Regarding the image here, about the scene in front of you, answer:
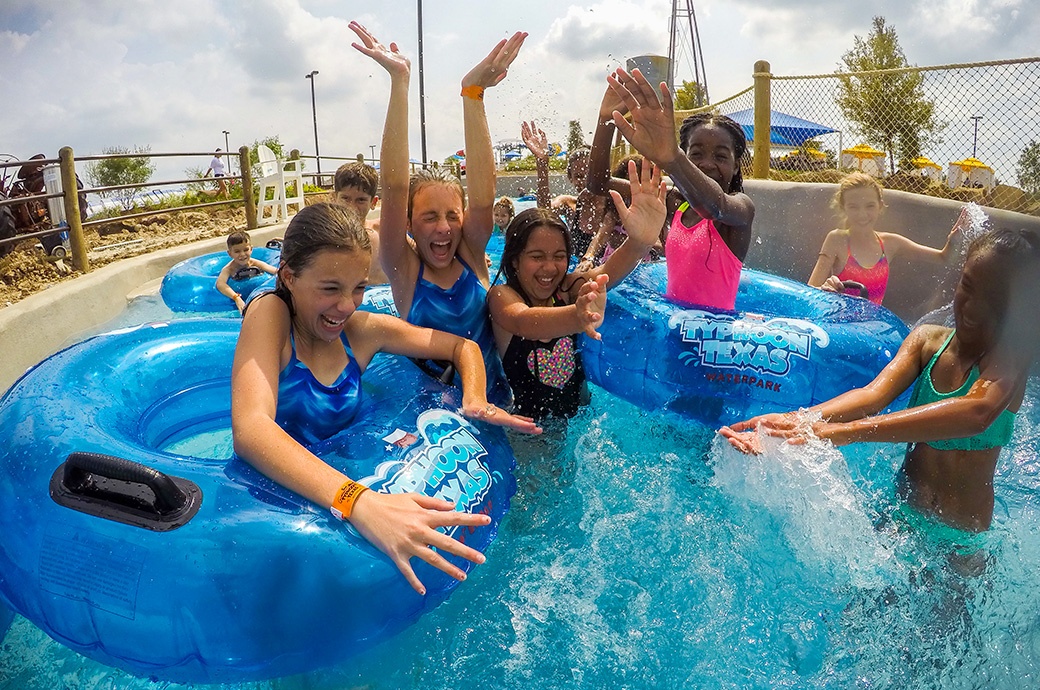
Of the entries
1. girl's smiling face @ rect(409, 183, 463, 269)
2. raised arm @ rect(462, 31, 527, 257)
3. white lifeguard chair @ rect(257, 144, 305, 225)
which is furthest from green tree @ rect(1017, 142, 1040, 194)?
white lifeguard chair @ rect(257, 144, 305, 225)

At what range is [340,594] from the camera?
1838 millimetres

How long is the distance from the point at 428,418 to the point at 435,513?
1.80 ft

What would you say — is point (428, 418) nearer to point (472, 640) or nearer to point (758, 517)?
point (472, 640)

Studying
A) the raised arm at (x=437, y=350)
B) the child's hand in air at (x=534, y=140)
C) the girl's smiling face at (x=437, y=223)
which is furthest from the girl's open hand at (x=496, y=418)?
the child's hand in air at (x=534, y=140)

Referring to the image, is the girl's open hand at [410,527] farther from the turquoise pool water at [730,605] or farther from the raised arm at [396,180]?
the raised arm at [396,180]

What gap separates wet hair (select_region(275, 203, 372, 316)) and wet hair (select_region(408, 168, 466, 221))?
2.26 ft

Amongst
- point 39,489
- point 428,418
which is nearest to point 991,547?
point 428,418

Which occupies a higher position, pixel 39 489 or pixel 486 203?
pixel 486 203

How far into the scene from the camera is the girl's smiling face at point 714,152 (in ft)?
11.5

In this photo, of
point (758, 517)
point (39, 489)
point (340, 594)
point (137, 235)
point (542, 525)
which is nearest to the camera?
point (340, 594)

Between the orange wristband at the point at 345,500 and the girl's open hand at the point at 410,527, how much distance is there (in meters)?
0.01

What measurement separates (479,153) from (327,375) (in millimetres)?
1231

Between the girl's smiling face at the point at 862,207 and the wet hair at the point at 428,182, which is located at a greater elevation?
the wet hair at the point at 428,182

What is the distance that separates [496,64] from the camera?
312 cm
